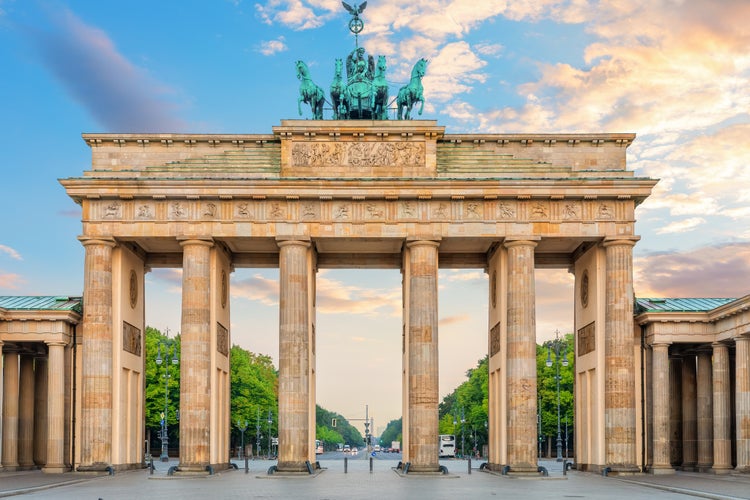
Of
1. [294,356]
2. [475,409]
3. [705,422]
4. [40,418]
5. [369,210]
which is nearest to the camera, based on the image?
[294,356]

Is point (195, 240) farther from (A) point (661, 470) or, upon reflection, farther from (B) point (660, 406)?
(A) point (661, 470)

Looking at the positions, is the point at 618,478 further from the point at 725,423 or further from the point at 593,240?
the point at 593,240

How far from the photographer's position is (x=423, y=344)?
5588 centimetres

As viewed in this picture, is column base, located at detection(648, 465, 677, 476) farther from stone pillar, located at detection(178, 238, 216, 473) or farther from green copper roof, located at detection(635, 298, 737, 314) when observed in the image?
stone pillar, located at detection(178, 238, 216, 473)

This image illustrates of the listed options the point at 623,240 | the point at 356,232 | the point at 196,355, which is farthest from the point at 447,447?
the point at 196,355

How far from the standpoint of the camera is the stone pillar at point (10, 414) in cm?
5772

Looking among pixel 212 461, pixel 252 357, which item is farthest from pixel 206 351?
pixel 252 357

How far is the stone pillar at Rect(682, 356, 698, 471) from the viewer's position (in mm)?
60594

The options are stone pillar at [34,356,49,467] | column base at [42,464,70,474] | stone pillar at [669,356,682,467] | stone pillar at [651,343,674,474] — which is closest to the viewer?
column base at [42,464,70,474]

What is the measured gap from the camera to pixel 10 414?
190ft

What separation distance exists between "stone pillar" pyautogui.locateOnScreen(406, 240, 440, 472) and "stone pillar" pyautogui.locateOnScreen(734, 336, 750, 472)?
15560 mm

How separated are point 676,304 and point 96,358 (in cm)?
3366

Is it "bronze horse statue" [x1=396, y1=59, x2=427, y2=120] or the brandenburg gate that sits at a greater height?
"bronze horse statue" [x1=396, y1=59, x2=427, y2=120]

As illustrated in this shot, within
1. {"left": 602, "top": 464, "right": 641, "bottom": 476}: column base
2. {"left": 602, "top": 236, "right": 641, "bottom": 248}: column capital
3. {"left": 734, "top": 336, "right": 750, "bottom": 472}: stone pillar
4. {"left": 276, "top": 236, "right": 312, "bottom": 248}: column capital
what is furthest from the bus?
{"left": 734, "top": 336, "right": 750, "bottom": 472}: stone pillar
